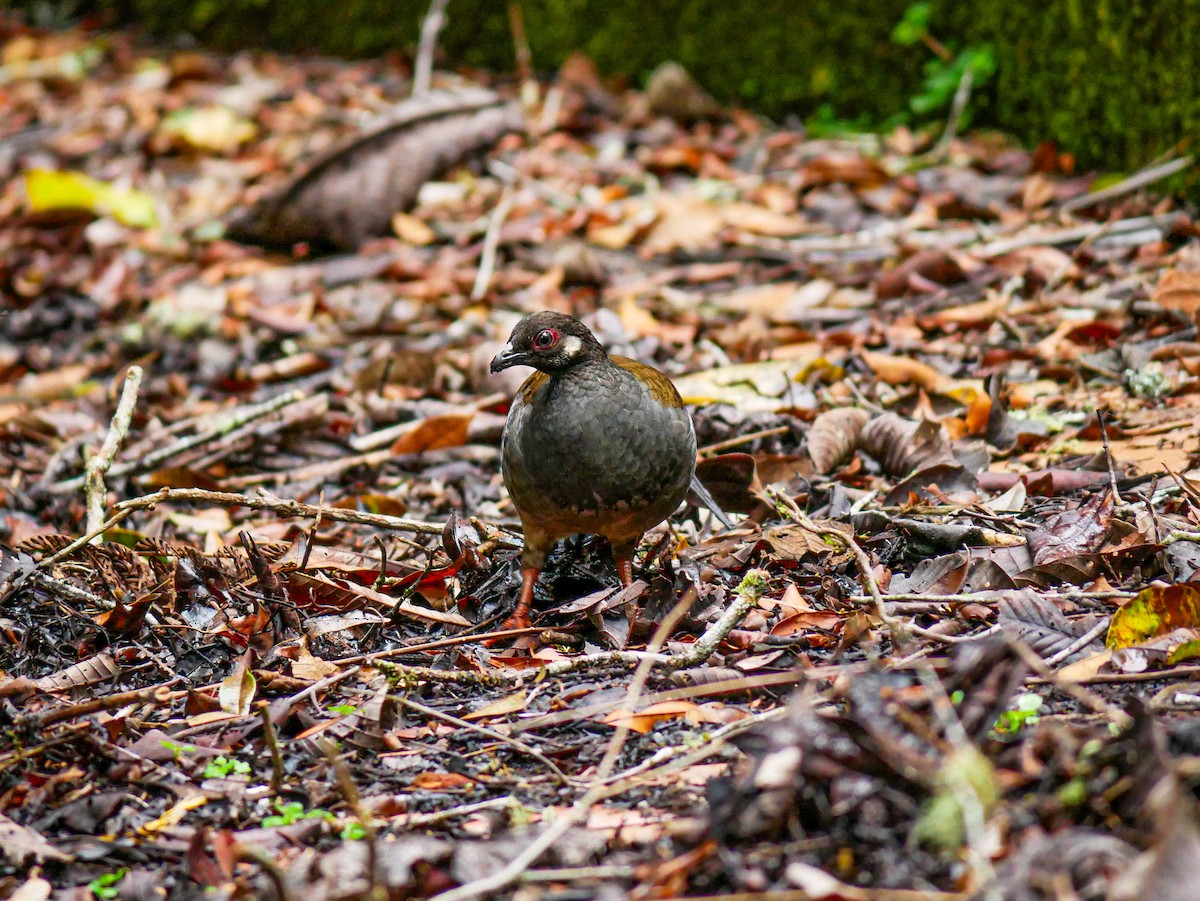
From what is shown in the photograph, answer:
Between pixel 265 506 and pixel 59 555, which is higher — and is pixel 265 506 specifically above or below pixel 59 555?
above

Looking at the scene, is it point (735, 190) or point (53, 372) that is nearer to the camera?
point (53, 372)

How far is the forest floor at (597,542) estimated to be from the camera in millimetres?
2498

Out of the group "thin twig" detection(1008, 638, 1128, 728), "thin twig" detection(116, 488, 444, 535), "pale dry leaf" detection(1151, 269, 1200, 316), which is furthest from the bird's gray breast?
"pale dry leaf" detection(1151, 269, 1200, 316)

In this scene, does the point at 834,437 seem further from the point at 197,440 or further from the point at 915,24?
the point at 915,24

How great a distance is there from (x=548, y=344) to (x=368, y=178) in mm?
4999

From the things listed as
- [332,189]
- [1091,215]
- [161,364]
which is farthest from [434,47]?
[1091,215]

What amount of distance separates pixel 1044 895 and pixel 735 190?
7.11 metres

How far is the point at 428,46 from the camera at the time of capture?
34.2 ft

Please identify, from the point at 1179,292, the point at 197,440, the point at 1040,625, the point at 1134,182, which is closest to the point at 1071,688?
the point at 1040,625

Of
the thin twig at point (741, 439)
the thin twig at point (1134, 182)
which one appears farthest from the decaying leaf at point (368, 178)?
the thin twig at point (1134, 182)

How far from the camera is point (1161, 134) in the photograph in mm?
7152

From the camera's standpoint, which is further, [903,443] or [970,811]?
[903,443]

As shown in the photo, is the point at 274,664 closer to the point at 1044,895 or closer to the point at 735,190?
the point at 1044,895

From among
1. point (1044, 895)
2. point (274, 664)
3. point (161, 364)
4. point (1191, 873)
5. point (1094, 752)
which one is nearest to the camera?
point (1191, 873)
